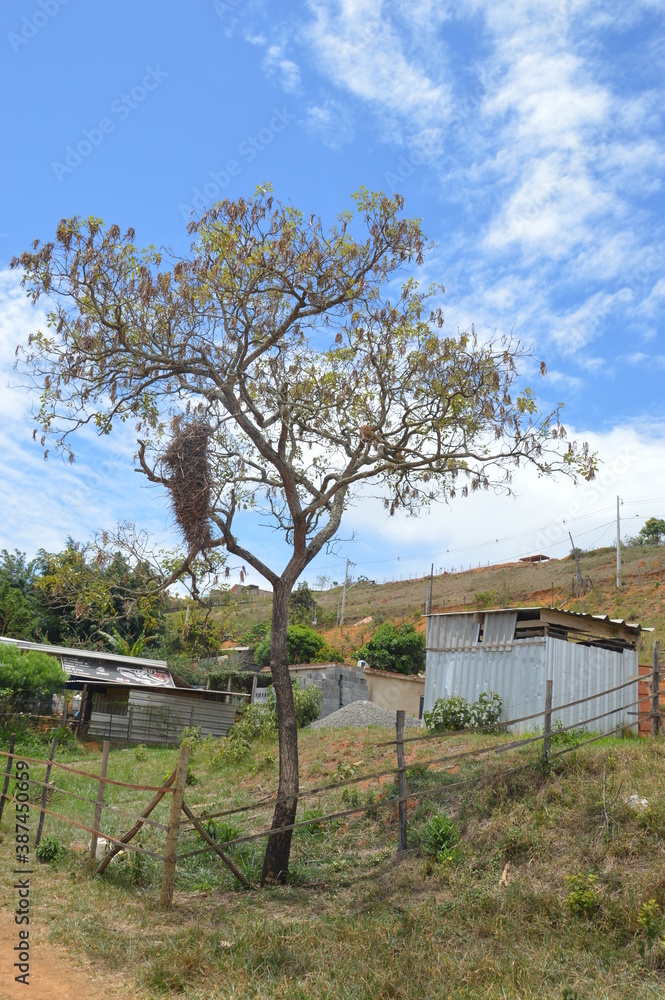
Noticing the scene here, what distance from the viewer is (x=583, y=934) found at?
6.89 m

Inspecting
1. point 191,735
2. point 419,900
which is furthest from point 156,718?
point 419,900

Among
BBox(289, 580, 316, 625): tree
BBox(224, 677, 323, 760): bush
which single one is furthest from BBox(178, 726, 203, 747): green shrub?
BBox(289, 580, 316, 625): tree

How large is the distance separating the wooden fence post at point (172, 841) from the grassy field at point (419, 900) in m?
0.17

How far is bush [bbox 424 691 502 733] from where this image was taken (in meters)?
17.4

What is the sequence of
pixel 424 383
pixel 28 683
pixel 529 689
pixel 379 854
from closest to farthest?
pixel 379 854, pixel 424 383, pixel 529 689, pixel 28 683

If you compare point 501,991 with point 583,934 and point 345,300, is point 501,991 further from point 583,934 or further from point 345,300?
point 345,300

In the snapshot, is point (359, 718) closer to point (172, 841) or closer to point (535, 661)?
point (535, 661)

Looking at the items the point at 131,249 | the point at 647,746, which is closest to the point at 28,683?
the point at 131,249

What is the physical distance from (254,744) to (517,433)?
42.4ft

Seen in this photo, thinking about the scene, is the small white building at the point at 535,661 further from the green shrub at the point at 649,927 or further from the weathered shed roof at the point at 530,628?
the green shrub at the point at 649,927

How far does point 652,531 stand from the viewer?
62.1 m

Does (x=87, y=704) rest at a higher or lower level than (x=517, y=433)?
lower

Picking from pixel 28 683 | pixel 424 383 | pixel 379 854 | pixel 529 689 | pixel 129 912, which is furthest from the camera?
pixel 28 683

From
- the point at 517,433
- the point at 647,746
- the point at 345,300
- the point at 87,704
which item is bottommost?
the point at 87,704
